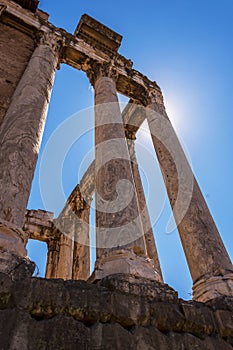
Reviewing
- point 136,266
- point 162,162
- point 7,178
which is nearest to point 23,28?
point 162,162

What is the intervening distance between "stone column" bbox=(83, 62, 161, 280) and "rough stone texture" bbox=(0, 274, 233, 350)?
69 centimetres

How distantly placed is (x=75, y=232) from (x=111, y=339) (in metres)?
13.3

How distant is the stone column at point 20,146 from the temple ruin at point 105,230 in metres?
0.02

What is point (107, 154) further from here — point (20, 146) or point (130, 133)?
point (130, 133)

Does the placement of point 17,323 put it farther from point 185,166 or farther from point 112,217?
point 185,166

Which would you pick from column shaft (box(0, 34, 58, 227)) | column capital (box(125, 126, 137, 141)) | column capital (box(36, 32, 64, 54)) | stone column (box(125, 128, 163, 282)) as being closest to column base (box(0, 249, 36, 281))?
column shaft (box(0, 34, 58, 227))

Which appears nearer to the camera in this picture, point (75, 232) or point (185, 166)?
point (185, 166)

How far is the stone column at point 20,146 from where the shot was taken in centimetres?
446

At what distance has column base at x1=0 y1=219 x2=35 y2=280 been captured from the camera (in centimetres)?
364

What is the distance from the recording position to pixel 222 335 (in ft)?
12.9

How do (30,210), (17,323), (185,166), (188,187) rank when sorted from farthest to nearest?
1. (30,210)
2. (185,166)
3. (188,187)
4. (17,323)

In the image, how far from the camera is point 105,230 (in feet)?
17.9

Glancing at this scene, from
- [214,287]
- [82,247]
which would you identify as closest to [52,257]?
[82,247]

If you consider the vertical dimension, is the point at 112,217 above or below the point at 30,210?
below
